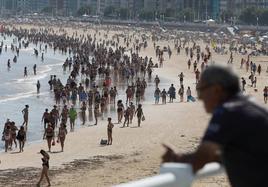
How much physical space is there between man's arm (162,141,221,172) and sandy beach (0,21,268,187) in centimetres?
712

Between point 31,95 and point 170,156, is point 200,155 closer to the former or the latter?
point 170,156

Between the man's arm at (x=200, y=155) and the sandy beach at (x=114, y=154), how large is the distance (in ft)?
23.3

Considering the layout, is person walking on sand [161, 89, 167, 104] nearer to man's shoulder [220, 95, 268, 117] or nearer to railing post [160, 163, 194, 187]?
railing post [160, 163, 194, 187]

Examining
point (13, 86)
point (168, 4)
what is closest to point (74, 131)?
point (13, 86)

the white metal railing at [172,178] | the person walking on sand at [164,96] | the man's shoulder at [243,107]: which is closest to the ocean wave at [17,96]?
the person walking on sand at [164,96]

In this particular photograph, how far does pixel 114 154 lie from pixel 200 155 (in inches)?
579

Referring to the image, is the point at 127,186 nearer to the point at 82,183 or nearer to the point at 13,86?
the point at 82,183

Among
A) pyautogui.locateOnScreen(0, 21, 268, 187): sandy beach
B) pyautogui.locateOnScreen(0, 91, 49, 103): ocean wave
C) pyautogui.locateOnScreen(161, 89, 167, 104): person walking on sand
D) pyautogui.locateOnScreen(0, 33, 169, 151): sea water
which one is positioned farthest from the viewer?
Result: pyautogui.locateOnScreen(0, 91, 49, 103): ocean wave

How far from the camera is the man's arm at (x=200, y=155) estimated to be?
2.18 meters

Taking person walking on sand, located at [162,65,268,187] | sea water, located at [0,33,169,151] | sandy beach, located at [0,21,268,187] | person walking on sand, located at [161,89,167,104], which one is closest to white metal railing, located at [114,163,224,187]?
person walking on sand, located at [162,65,268,187]

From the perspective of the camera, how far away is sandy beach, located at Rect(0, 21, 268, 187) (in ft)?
44.2

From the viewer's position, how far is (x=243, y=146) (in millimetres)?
2117

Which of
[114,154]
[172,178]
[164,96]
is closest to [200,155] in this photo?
[172,178]

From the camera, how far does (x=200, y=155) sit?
222cm
